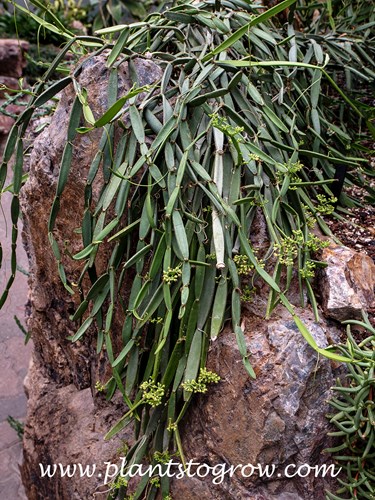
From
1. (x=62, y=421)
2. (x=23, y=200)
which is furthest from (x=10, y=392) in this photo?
(x=23, y=200)

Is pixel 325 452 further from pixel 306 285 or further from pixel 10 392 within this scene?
pixel 10 392

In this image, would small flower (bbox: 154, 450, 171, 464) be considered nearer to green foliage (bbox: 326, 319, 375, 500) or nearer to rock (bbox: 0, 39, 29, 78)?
green foliage (bbox: 326, 319, 375, 500)

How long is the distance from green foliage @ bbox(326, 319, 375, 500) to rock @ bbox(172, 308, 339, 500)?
3 centimetres

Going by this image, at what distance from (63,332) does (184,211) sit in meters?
0.61

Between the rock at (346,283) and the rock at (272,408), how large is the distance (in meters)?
0.05

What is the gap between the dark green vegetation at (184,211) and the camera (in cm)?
115

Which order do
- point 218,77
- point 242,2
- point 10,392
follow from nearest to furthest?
point 218,77 → point 242,2 → point 10,392

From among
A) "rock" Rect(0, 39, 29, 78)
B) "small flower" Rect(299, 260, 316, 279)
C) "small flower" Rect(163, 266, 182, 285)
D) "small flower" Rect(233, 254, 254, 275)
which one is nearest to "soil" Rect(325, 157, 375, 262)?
"small flower" Rect(299, 260, 316, 279)

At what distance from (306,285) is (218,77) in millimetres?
468

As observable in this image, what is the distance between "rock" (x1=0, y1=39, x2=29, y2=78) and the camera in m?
4.11

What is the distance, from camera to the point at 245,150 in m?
1.26

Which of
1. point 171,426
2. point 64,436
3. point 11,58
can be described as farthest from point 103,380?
point 11,58

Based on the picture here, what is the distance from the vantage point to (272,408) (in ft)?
3.75

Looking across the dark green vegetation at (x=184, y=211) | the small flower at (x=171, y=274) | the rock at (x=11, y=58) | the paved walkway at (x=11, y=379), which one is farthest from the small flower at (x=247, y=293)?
the rock at (x=11, y=58)
